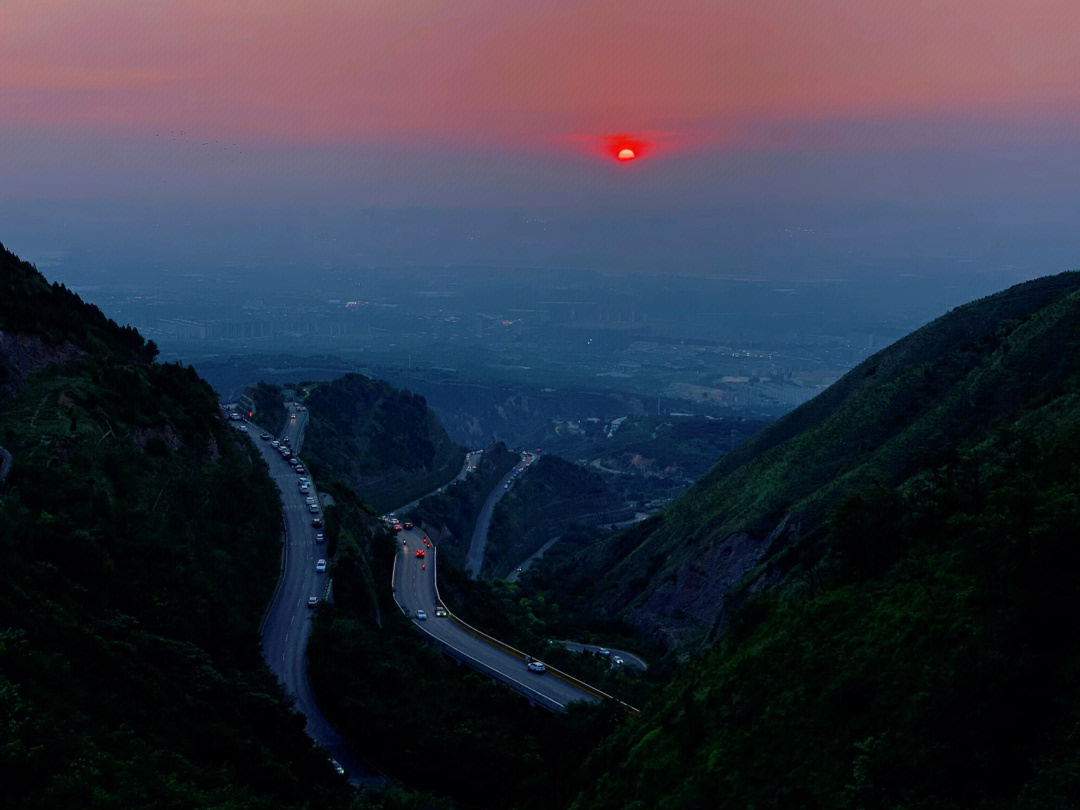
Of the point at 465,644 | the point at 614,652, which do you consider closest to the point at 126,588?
the point at 465,644

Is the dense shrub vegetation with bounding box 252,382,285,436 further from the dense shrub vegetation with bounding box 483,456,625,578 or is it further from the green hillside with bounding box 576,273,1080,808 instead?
the green hillside with bounding box 576,273,1080,808

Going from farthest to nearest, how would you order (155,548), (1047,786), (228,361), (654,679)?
(228,361), (654,679), (155,548), (1047,786)

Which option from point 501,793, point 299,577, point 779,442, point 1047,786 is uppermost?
Answer: point 779,442

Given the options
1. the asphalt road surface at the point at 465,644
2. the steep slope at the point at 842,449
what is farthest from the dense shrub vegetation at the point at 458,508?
the asphalt road surface at the point at 465,644

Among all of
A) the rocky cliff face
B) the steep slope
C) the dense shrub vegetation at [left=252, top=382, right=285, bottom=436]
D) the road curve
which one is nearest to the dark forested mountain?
the rocky cliff face

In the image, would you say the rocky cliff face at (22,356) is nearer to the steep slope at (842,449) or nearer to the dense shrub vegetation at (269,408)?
the steep slope at (842,449)

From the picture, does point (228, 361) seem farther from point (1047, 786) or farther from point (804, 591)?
point (1047, 786)

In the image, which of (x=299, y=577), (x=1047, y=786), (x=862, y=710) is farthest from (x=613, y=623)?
(x=1047, y=786)
